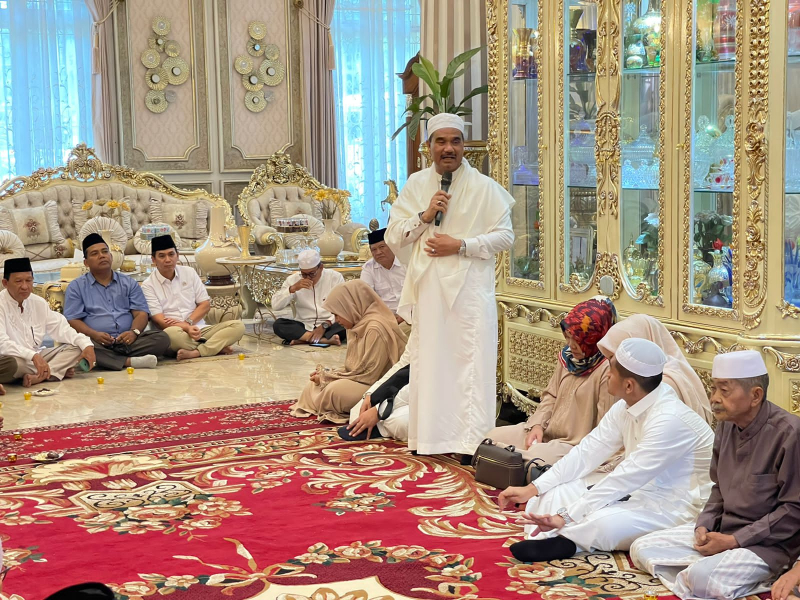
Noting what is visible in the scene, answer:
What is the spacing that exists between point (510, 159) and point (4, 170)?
7469 millimetres

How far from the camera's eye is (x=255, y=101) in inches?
475

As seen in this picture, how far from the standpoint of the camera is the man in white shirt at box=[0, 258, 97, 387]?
6.50 metres

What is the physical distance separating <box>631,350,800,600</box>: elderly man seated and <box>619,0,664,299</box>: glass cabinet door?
160 centimetres

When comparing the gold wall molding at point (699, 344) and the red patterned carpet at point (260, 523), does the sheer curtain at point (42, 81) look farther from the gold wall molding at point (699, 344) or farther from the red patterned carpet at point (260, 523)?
the gold wall molding at point (699, 344)

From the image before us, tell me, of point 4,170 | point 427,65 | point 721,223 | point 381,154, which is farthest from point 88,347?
point 381,154

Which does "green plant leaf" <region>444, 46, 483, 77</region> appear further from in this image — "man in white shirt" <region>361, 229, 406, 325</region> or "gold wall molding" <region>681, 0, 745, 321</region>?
"gold wall molding" <region>681, 0, 745, 321</region>

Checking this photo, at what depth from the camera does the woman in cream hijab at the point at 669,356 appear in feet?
12.3

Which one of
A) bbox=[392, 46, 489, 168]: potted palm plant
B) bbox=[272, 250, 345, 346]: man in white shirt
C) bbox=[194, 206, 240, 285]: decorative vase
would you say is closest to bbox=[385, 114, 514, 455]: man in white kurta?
bbox=[392, 46, 489, 168]: potted palm plant

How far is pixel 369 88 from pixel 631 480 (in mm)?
10043

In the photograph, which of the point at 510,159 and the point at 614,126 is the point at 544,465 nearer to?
the point at 614,126

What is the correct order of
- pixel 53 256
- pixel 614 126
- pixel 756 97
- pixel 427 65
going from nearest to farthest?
pixel 756 97
pixel 614 126
pixel 427 65
pixel 53 256

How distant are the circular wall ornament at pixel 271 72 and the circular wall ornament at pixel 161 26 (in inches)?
45.8

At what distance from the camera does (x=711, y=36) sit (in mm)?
4145

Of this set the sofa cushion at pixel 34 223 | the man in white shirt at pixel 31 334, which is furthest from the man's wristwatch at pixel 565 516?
the sofa cushion at pixel 34 223
